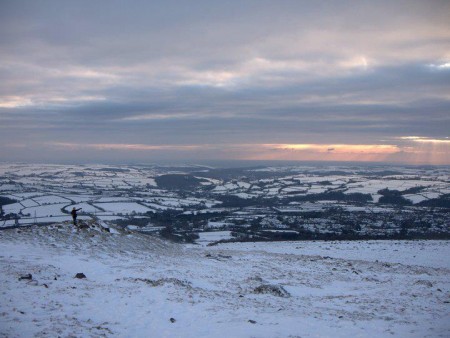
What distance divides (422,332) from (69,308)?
12.2 metres

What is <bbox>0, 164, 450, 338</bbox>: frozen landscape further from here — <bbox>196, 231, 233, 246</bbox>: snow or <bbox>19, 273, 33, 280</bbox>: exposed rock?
<bbox>196, 231, 233, 246</bbox>: snow

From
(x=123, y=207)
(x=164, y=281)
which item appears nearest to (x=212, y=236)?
(x=164, y=281)

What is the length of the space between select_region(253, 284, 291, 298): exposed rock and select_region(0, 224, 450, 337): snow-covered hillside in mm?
65

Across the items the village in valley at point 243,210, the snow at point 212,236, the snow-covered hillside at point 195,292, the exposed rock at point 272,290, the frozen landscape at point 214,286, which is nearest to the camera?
the snow-covered hillside at point 195,292

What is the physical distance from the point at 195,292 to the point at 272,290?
3.91 m

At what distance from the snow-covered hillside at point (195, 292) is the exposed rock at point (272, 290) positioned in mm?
65

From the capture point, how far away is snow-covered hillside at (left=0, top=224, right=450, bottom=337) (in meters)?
11.0

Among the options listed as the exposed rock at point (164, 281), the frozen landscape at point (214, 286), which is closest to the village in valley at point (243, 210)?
the frozen landscape at point (214, 286)

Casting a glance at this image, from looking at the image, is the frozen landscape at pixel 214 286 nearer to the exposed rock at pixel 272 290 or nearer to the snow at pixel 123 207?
the exposed rock at pixel 272 290

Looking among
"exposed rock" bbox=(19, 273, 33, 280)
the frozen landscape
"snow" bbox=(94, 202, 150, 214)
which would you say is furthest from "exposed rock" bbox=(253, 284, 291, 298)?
"snow" bbox=(94, 202, 150, 214)

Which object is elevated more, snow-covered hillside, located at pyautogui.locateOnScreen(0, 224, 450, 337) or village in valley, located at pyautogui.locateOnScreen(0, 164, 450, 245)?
snow-covered hillside, located at pyautogui.locateOnScreen(0, 224, 450, 337)

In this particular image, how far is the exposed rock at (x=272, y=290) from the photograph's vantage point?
16098mm

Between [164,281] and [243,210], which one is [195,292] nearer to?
[164,281]

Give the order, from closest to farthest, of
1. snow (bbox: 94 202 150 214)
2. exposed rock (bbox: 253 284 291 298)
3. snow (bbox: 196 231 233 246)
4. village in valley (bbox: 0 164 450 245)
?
1. exposed rock (bbox: 253 284 291 298)
2. snow (bbox: 196 231 233 246)
3. village in valley (bbox: 0 164 450 245)
4. snow (bbox: 94 202 150 214)
